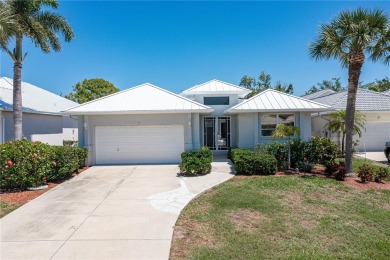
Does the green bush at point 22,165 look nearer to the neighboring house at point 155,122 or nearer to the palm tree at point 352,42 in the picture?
the neighboring house at point 155,122

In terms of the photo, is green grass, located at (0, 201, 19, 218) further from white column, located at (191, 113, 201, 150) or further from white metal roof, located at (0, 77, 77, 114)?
white metal roof, located at (0, 77, 77, 114)

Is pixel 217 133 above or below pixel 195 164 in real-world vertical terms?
above

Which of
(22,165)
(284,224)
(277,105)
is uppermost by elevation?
(277,105)

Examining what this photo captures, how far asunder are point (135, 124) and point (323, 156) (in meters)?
10.4

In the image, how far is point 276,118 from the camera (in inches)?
561

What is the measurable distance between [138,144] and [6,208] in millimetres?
7356

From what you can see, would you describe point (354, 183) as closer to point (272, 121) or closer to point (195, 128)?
Answer: point (272, 121)

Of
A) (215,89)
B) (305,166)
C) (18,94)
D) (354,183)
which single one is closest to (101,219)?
(305,166)

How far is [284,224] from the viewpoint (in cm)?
556

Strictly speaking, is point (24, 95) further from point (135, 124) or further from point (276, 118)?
point (276, 118)

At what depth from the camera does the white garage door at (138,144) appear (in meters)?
13.6

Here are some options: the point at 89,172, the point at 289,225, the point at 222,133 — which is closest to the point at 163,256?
the point at 289,225

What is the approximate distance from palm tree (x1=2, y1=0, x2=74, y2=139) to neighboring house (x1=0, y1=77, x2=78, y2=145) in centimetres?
206

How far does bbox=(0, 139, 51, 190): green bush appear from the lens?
8172 mm
